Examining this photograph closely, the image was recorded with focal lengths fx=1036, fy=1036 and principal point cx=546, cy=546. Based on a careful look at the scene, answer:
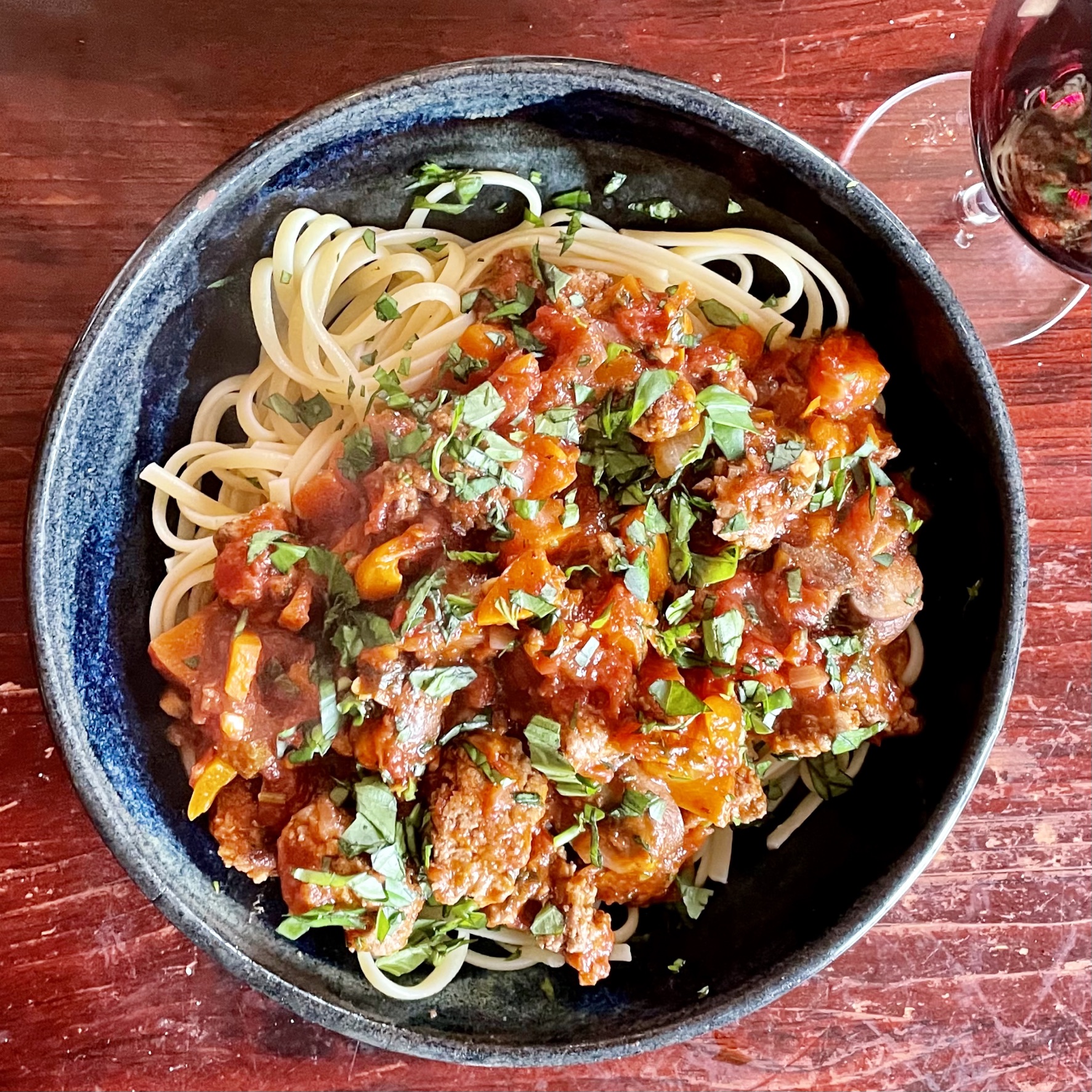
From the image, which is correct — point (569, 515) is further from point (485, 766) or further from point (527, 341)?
point (485, 766)

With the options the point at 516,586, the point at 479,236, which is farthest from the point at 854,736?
the point at 479,236

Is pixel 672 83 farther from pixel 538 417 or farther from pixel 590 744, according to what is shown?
pixel 590 744

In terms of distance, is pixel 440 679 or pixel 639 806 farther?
pixel 639 806

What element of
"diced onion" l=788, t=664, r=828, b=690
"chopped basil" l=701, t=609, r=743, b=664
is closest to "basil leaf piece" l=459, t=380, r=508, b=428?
"chopped basil" l=701, t=609, r=743, b=664

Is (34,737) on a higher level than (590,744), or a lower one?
lower

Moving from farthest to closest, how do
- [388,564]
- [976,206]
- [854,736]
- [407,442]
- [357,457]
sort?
[976,206]
[854,736]
[357,457]
[407,442]
[388,564]

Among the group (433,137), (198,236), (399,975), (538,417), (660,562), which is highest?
(433,137)

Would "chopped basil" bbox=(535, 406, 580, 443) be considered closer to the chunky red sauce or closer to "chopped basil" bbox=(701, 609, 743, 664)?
the chunky red sauce

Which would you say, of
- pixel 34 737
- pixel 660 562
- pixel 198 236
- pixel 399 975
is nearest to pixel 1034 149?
pixel 660 562
